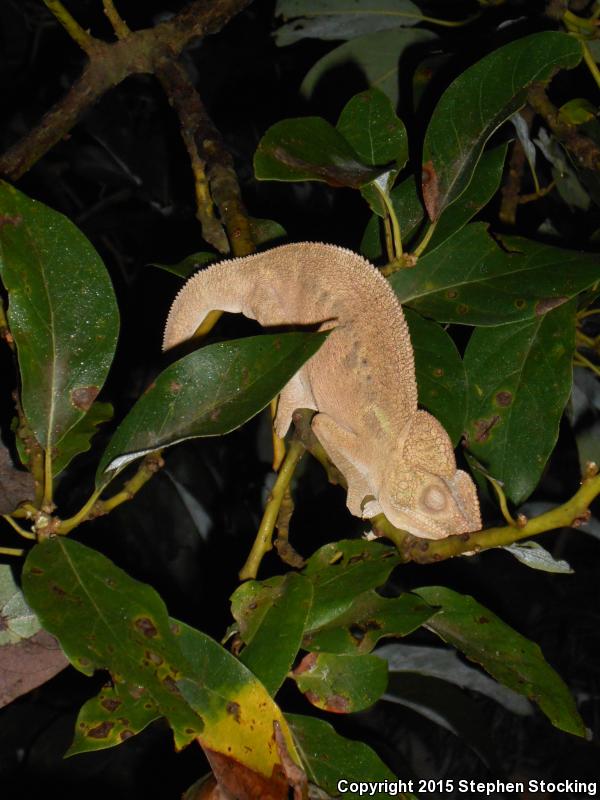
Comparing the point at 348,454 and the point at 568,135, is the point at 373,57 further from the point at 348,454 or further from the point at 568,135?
the point at 348,454

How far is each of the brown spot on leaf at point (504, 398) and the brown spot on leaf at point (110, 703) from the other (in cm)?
89

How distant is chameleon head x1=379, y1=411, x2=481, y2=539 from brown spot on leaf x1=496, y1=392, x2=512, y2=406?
0.15 meters

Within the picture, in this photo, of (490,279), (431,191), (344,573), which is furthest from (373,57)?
(344,573)

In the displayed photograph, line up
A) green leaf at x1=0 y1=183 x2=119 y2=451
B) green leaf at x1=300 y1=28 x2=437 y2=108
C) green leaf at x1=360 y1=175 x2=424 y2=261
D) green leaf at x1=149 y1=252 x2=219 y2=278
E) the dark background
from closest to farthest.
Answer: green leaf at x1=0 y1=183 x2=119 y2=451 → green leaf at x1=360 y1=175 x2=424 y2=261 → green leaf at x1=149 y1=252 x2=219 y2=278 → green leaf at x1=300 y1=28 x2=437 y2=108 → the dark background

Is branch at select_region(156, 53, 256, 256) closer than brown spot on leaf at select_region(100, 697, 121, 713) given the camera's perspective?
No

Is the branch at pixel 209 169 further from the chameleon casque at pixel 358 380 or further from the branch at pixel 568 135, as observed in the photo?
the branch at pixel 568 135

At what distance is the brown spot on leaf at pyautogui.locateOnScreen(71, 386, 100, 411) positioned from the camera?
1.28 metres

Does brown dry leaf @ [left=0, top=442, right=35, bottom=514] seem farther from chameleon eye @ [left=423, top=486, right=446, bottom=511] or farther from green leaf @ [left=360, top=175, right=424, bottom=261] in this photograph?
green leaf @ [left=360, top=175, right=424, bottom=261]

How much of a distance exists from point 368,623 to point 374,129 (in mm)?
989

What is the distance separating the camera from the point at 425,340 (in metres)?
1.49

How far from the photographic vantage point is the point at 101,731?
3.78 feet

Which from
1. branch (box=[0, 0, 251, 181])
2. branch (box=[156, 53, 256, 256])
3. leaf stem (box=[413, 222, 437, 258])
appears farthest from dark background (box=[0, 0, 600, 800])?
leaf stem (box=[413, 222, 437, 258])

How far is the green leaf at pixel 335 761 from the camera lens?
130 centimetres

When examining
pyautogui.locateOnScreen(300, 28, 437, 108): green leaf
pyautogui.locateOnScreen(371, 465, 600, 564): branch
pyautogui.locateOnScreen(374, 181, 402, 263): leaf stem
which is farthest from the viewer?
pyautogui.locateOnScreen(300, 28, 437, 108): green leaf
